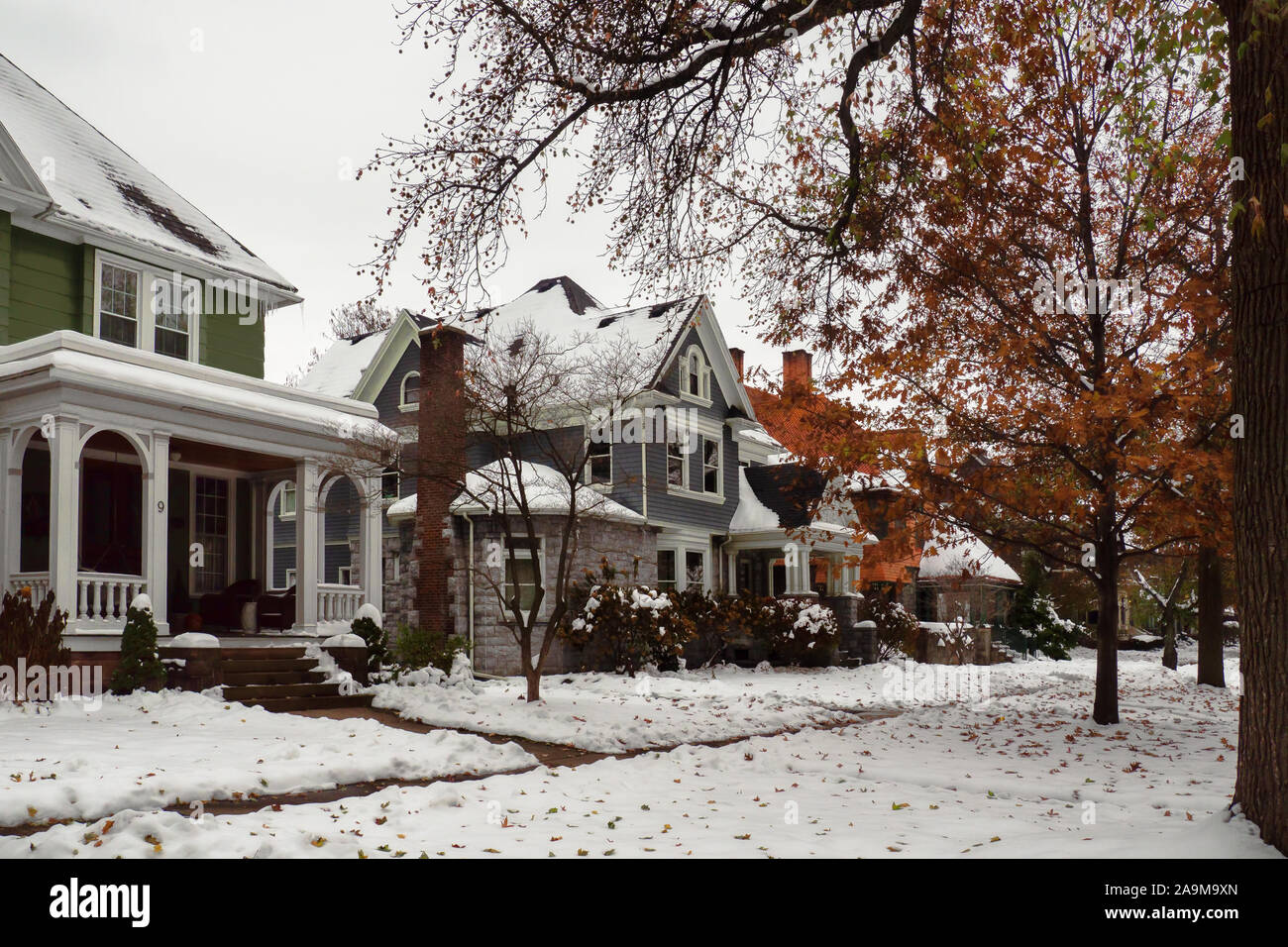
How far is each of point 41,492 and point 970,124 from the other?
13.0 meters

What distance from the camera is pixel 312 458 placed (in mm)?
15703

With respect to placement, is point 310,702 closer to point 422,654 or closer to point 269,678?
Result: point 269,678

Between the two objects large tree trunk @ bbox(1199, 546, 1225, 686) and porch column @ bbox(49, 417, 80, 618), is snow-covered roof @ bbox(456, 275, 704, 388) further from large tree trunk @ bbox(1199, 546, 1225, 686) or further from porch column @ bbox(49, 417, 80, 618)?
porch column @ bbox(49, 417, 80, 618)

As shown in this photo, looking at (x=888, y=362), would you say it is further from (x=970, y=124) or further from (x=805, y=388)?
(x=970, y=124)

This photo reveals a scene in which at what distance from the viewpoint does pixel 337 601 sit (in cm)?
1647

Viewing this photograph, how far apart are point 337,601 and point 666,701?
17.7ft

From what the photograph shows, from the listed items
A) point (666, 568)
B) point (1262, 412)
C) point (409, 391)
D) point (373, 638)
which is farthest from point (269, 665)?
point (409, 391)

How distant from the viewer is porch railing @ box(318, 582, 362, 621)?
16250mm

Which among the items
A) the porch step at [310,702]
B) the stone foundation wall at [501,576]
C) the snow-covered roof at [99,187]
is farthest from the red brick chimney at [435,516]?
the porch step at [310,702]

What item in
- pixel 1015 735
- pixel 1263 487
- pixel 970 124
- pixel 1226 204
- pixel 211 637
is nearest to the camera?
pixel 1263 487

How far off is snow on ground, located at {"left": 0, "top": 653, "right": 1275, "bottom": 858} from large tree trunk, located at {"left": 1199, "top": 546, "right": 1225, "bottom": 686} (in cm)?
667

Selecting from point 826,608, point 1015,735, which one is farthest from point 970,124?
point 826,608

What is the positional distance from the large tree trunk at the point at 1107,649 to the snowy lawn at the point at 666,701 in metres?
3.08

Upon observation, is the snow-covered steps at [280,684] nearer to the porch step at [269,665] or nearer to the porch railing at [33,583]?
the porch step at [269,665]
